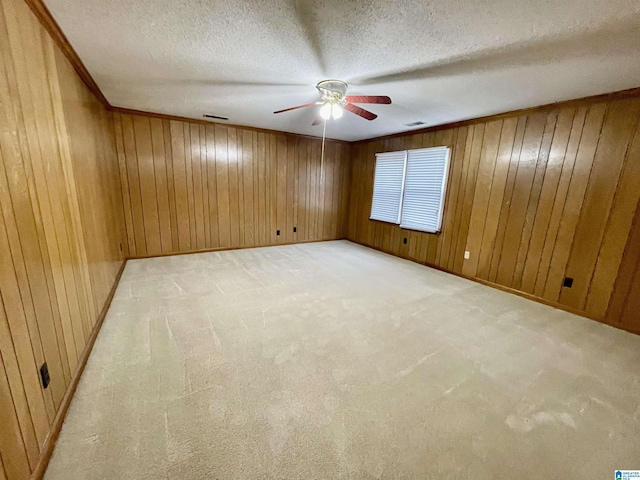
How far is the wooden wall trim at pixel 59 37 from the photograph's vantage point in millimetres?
1460

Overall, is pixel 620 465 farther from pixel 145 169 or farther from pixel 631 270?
pixel 145 169

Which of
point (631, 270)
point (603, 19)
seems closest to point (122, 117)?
point (603, 19)

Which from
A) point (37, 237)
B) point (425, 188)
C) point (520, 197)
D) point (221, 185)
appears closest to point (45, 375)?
point (37, 237)

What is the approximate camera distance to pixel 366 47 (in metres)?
1.86

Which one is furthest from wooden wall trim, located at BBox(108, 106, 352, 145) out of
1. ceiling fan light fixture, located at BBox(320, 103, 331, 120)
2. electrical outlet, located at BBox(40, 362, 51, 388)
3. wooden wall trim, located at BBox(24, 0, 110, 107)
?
electrical outlet, located at BBox(40, 362, 51, 388)

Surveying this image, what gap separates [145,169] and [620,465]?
5.55 m

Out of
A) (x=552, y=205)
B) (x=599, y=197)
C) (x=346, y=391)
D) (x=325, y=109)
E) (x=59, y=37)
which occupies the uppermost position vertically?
(x=59, y=37)

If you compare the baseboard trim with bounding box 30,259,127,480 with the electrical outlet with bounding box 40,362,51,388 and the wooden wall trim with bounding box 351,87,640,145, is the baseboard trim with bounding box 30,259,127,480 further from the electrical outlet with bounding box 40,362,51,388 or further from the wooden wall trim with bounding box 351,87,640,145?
the wooden wall trim with bounding box 351,87,640,145

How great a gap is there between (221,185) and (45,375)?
3.83m

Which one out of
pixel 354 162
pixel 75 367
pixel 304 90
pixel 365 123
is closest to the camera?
pixel 75 367

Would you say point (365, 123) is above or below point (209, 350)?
above

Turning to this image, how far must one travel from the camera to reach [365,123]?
4039mm

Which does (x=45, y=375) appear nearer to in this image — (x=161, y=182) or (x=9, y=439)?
(x=9, y=439)

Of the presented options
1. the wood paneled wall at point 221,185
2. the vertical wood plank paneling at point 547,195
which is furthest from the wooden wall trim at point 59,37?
the vertical wood plank paneling at point 547,195
